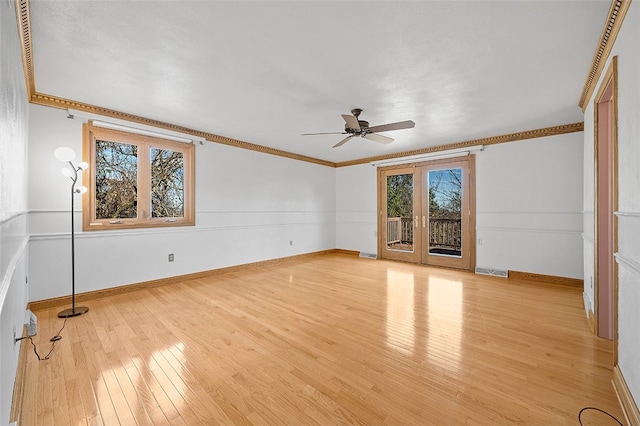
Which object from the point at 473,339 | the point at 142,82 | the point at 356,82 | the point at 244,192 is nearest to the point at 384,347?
the point at 473,339

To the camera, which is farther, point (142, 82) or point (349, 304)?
point (349, 304)

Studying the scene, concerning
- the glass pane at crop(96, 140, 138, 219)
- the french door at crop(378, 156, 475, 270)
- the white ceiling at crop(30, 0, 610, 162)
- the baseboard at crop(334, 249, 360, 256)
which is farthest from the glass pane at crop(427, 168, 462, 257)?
the glass pane at crop(96, 140, 138, 219)

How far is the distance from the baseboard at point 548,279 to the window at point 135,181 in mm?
5800

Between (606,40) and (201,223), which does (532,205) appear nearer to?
(606,40)

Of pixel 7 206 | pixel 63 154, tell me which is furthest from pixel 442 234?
pixel 63 154

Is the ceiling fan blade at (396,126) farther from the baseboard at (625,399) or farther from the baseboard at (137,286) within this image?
the baseboard at (137,286)

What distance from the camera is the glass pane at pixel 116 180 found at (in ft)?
12.0

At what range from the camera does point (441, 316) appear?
2.95m

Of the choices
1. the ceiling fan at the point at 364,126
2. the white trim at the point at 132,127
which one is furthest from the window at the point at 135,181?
the ceiling fan at the point at 364,126

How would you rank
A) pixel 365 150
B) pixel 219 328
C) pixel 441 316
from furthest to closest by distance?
pixel 365 150 → pixel 441 316 → pixel 219 328

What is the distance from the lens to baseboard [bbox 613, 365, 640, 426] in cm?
142

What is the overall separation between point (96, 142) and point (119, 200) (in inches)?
33.0

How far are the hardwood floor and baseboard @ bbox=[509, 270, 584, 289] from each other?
655 millimetres

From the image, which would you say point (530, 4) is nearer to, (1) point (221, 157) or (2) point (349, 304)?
(2) point (349, 304)
